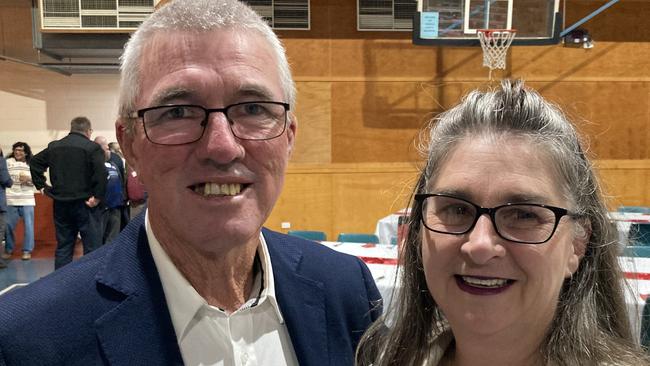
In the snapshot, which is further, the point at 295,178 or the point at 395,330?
the point at 295,178

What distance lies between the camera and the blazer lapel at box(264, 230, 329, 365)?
1304 millimetres

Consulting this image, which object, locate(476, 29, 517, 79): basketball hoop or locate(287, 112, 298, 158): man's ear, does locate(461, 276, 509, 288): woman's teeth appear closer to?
locate(287, 112, 298, 158): man's ear

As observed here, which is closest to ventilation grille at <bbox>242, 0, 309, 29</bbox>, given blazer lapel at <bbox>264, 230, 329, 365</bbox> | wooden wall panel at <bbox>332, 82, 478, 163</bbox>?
wooden wall panel at <bbox>332, 82, 478, 163</bbox>

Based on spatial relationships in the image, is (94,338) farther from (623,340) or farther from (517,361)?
(623,340)

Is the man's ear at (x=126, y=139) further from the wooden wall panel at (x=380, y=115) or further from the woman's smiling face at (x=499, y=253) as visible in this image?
the wooden wall panel at (x=380, y=115)

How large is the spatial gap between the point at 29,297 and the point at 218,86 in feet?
2.03

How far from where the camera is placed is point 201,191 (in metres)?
1.13

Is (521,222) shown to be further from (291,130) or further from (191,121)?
(191,121)

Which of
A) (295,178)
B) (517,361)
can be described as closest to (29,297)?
(517,361)

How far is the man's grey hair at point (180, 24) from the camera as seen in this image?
3.65 ft

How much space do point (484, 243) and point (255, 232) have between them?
0.52 metres

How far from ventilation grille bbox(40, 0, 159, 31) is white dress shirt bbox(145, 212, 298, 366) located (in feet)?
28.2

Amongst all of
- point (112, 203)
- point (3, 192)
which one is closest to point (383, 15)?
point (112, 203)

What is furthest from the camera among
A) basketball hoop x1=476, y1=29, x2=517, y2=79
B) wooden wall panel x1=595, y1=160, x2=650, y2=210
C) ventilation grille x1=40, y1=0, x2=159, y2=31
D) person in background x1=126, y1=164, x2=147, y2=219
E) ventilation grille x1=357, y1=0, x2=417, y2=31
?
ventilation grille x1=40, y1=0, x2=159, y2=31
